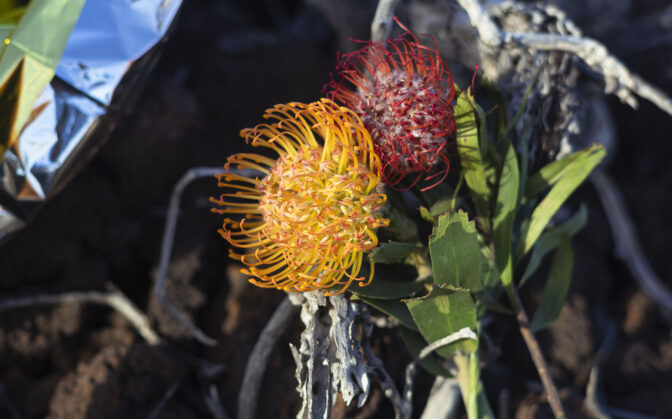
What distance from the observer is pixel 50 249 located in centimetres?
146

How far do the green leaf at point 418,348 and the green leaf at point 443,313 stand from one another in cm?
8

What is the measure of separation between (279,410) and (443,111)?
30.2 inches

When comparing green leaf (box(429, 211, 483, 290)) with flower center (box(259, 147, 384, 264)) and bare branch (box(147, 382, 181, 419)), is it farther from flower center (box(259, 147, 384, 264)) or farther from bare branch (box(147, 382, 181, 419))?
bare branch (box(147, 382, 181, 419))

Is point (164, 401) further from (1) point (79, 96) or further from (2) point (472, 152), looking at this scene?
(2) point (472, 152)

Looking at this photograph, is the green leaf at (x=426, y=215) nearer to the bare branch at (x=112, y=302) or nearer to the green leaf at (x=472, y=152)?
the green leaf at (x=472, y=152)

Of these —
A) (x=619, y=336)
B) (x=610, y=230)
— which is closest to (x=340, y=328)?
(x=619, y=336)

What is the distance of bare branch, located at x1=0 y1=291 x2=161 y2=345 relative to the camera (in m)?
1.41

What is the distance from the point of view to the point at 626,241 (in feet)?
5.39

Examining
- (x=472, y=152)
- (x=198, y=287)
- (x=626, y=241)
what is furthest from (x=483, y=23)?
(x=198, y=287)

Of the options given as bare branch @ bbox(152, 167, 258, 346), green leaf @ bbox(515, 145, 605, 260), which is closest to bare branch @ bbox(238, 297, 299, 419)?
bare branch @ bbox(152, 167, 258, 346)

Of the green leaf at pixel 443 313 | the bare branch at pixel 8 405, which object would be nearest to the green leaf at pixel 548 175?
the green leaf at pixel 443 313

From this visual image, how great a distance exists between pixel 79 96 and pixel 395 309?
2.79ft

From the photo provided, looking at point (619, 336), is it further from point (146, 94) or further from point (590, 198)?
point (146, 94)

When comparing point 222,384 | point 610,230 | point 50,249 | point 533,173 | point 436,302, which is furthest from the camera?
point 610,230
